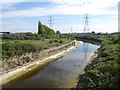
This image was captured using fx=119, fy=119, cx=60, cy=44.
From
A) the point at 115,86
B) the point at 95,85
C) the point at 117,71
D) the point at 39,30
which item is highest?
the point at 39,30

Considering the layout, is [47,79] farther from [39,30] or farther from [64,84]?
[39,30]

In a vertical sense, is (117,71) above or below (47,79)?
above

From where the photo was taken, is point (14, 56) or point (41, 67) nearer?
point (14, 56)

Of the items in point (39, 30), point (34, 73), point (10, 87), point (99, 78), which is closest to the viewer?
point (99, 78)

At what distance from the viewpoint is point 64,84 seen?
45.5ft

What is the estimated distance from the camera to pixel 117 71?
8750 mm

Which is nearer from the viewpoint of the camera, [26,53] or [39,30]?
[26,53]

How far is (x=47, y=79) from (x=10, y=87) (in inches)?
175

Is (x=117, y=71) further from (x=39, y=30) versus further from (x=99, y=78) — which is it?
(x=39, y=30)

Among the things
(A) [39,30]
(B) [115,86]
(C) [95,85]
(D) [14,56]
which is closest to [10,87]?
(D) [14,56]

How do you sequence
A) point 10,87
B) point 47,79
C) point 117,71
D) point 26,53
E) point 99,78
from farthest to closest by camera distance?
point 26,53 → point 47,79 → point 10,87 → point 99,78 → point 117,71

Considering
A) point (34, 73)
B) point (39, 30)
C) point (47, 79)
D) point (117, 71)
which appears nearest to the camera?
point (117, 71)

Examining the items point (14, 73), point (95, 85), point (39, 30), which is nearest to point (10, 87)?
point (14, 73)

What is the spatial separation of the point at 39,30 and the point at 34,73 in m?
40.9
